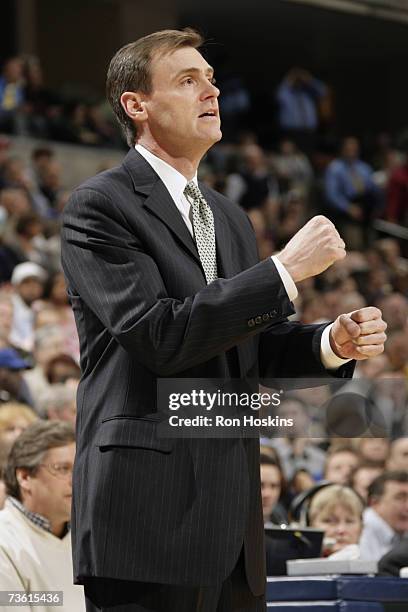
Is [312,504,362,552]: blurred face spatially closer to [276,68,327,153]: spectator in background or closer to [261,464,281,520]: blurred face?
[261,464,281,520]: blurred face

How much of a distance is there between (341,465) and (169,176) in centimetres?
376

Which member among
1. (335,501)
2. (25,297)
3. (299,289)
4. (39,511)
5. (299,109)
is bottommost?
(39,511)

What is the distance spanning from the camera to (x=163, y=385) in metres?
2.10

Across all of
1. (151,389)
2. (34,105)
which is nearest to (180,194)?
(151,389)

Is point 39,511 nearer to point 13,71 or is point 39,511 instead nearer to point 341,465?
point 341,465

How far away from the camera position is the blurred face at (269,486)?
503cm

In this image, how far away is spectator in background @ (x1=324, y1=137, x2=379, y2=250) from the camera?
580 inches

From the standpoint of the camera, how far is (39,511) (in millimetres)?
3459

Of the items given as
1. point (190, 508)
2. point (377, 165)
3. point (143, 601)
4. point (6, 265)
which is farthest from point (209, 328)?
point (377, 165)

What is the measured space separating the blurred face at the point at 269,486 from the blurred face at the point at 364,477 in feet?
2.14

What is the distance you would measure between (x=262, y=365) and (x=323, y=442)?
13.2 ft

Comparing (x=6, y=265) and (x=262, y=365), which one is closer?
(x=262, y=365)

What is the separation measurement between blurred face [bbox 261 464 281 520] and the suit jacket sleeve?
295 cm

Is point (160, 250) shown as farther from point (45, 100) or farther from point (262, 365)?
point (45, 100)
